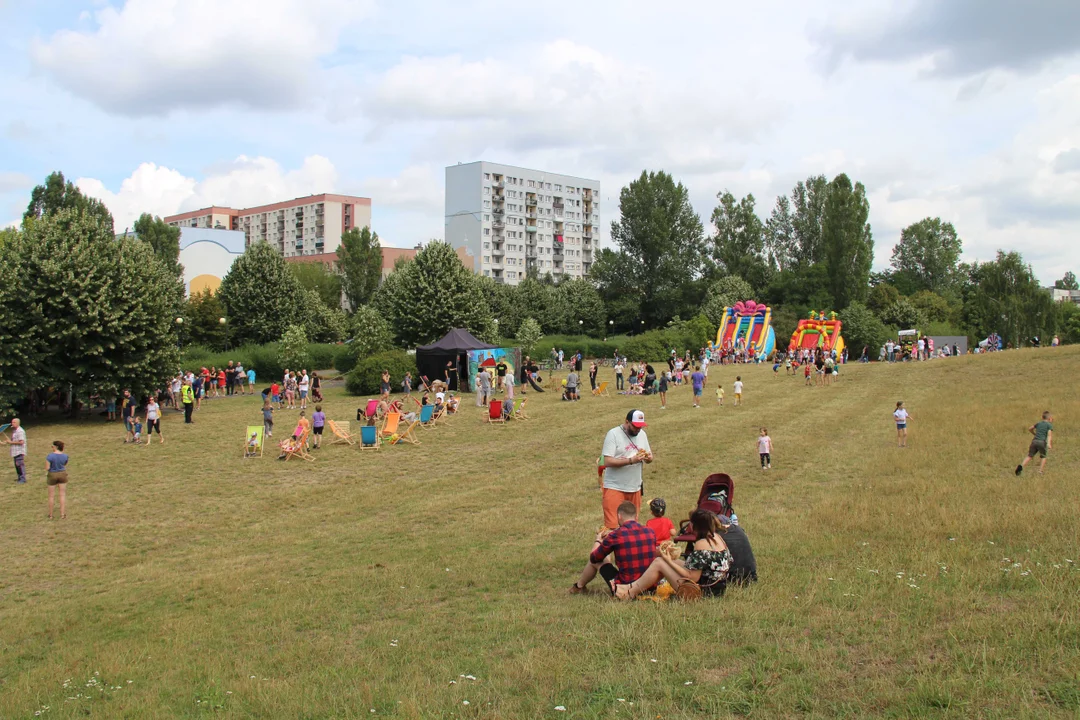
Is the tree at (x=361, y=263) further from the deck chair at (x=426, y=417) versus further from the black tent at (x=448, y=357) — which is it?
the deck chair at (x=426, y=417)

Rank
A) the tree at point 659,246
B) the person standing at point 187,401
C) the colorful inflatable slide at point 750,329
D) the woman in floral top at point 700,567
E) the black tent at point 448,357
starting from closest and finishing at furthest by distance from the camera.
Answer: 1. the woman in floral top at point 700,567
2. the person standing at point 187,401
3. the black tent at point 448,357
4. the colorful inflatable slide at point 750,329
5. the tree at point 659,246

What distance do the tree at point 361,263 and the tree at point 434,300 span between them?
30.7m

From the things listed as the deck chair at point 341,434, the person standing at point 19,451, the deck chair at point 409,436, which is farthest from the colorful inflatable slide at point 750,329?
the person standing at point 19,451

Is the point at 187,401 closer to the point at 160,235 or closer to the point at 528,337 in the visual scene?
the point at 528,337

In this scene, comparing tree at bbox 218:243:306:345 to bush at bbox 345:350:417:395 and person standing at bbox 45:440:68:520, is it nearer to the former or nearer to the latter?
bush at bbox 345:350:417:395

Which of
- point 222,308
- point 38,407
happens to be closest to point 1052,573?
point 38,407

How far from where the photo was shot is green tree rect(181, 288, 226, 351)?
179 feet

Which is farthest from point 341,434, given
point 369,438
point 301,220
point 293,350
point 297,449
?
point 301,220

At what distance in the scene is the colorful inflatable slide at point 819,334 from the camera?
55.9m

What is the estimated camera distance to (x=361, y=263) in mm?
79688

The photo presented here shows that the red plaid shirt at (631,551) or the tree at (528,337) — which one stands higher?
the tree at (528,337)

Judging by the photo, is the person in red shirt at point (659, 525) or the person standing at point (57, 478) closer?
the person in red shirt at point (659, 525)

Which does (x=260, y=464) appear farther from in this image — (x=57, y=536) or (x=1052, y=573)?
(x=1052, y=573)

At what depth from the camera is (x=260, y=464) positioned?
19.7 meters
